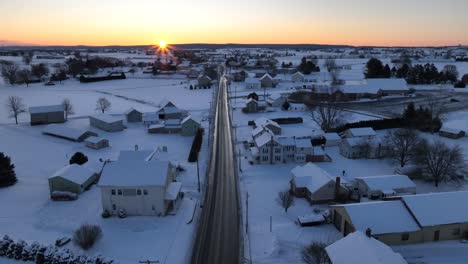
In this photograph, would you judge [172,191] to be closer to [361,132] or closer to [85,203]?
[85,203]

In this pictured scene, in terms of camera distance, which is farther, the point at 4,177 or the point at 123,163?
the point at 4,177

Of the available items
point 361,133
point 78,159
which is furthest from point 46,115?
point 361,133

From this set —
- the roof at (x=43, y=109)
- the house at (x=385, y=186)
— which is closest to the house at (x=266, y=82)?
the roof at (x=43, y=109)

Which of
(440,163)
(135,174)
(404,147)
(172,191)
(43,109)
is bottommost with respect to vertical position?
(172,191)

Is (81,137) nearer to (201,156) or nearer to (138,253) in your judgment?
(201,156)

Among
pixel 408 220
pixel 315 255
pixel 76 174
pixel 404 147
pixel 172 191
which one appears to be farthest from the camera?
pixel 404 147

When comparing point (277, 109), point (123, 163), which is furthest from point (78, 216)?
point (277, 109)

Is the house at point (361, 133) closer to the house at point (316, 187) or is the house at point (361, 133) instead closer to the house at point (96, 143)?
the house at point (316, 187)
